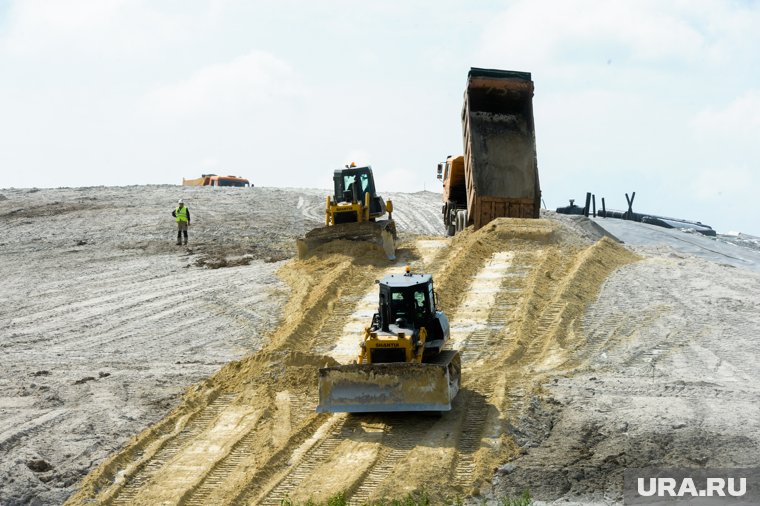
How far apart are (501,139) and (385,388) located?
15437mm

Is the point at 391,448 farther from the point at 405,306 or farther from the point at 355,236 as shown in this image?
the point at 355,236

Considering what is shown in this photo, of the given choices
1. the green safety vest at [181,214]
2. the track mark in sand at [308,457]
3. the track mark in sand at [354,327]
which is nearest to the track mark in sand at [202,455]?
the track mark in sand at [308,457]

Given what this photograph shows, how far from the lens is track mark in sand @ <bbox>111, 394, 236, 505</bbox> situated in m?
12.1

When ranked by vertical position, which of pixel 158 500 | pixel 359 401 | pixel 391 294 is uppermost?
pixel 391 294

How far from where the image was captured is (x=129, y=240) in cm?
3081

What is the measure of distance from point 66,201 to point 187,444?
94.1 feet

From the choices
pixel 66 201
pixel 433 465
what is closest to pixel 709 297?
pixel 433 465

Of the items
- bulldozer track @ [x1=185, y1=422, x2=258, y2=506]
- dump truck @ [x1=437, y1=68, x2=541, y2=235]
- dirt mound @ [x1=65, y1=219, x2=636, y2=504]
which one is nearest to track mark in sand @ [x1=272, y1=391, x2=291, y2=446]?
dirt mound @ [x1=65, y1=219, x2=636, y2=504]

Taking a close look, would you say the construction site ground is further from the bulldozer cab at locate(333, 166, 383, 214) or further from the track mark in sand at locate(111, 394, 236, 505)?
the bulldozer cab at locate(333, 166, 383, 214)

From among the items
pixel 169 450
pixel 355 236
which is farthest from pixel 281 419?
pixel 355 236

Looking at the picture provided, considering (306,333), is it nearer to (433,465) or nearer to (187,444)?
(187,444)

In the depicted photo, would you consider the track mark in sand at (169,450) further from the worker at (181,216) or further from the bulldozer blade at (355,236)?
the worker at (181,216)

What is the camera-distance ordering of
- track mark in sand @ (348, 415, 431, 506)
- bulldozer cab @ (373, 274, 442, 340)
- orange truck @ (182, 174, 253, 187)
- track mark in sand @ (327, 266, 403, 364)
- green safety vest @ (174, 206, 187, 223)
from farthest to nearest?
1. orange truck @ (182, 174, 253, 187)
2. green safety vest @ (174, 206, 187, 223)
3. track mark in sand @ (327, 266, 403, 364)
4. bulldozer cab @ (373, 274, 442, 340)
5. track mark in sand @ (348, 415, 431, 506)

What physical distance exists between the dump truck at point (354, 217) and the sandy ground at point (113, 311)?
1.51m
